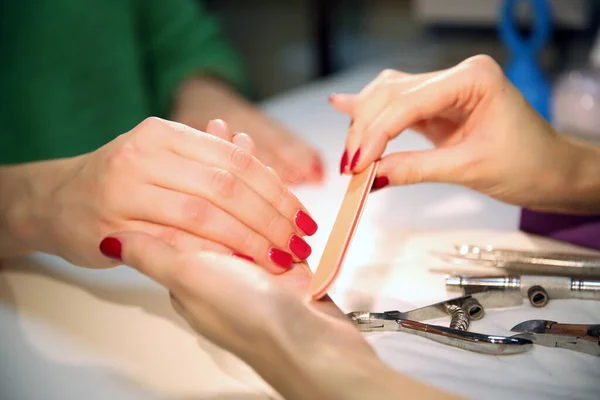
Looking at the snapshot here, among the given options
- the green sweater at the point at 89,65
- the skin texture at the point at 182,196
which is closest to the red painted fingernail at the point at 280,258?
the skin texture at the point at 182,196

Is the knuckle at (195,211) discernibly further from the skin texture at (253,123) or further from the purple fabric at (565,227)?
the purple fabric at (565,227)

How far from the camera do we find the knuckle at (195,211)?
400 millimetres

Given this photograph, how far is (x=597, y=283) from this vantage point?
441 millimetres

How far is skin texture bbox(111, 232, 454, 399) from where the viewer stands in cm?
32

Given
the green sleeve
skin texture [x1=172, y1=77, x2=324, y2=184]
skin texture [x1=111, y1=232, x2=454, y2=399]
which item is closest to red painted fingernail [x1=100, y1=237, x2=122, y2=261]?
skin texture [x1=111, y1=232, x2=454, y2=399]

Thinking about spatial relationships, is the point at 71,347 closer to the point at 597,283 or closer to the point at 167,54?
the point at 597,283

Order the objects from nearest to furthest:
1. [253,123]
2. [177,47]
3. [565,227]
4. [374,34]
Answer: [565,227] → [253,123] → [177,47] → [374,34]

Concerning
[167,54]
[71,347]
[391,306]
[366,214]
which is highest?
[167,54]

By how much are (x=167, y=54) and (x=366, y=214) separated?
0.56 m

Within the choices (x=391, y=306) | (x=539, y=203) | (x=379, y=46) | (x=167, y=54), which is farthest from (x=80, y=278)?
(x=379, y=46)

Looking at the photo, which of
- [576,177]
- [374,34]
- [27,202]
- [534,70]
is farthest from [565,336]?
[374,34]

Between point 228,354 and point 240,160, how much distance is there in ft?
0.47

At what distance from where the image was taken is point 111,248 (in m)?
0.40

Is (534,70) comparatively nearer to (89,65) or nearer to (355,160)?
(355,160)
